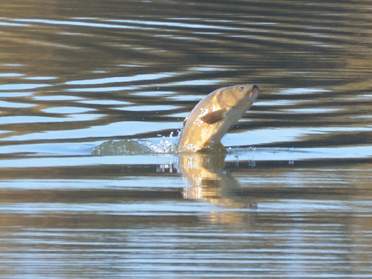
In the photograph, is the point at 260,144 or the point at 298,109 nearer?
the point at 260,144

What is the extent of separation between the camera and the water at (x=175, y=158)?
658 centimetres

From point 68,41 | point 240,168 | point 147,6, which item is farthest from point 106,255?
point 147,6

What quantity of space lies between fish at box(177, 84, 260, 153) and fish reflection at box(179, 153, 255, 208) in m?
0.12

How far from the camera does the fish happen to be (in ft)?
32.9

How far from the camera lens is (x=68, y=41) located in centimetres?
1781

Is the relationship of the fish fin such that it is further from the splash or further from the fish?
the splash

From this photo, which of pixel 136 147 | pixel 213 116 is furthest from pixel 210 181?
pixel 136 147

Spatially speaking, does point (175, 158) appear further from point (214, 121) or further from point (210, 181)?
point (210, 181)

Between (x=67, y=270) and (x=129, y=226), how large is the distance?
1060 millimetres

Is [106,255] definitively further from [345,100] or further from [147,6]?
[147,6]

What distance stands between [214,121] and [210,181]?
3.93 feet

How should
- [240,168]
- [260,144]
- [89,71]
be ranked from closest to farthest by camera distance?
[240,168], [260,144], [89,71]

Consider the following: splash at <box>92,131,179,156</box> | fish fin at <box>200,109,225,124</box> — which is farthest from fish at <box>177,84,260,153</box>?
splash at <box>92,131,179,156</box>

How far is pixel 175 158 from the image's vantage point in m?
9.78
